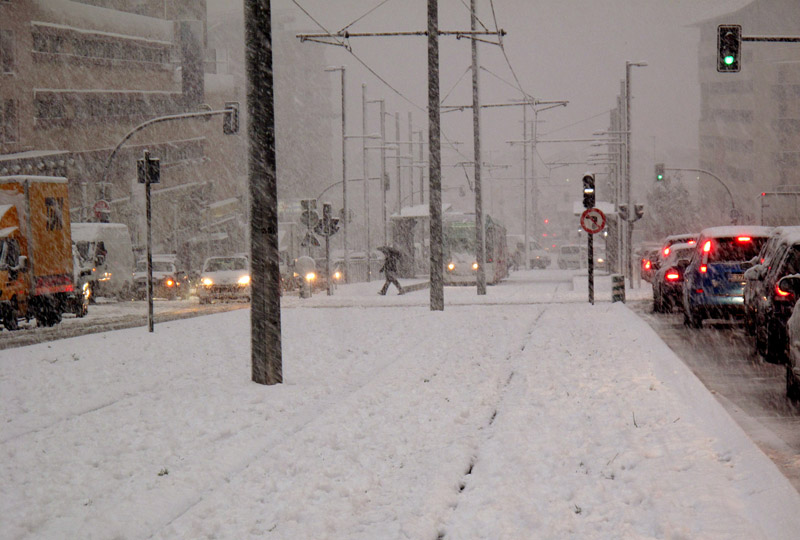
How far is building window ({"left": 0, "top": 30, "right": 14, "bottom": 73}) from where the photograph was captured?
156 feet

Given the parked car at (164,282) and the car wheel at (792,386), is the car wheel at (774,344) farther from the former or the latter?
the parked car at (164,282)

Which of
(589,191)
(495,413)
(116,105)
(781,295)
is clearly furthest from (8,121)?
(495,413)

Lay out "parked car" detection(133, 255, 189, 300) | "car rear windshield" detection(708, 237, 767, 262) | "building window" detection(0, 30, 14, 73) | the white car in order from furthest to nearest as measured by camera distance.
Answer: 1. "building window" detection(0, 30, 14, 73)
2. "parked car" detection(133, 255, 189, 300)
3. the white car
4. "car rear windshield" detection(708, 237, 767, 262)

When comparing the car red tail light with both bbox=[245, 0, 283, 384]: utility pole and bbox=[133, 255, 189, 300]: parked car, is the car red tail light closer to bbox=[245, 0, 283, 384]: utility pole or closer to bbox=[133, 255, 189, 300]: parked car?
bbox=[245, 0, 283, 384]: utility pole

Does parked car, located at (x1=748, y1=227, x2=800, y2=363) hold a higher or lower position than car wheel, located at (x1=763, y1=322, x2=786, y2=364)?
higher

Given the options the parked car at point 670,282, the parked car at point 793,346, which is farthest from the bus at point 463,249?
the parked car at point 793,346

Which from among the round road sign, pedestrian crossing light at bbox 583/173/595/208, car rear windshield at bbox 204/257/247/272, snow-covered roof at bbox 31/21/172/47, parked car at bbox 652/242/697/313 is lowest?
parked car at bbox 652/242/697/313

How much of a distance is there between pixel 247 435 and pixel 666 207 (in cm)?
10295

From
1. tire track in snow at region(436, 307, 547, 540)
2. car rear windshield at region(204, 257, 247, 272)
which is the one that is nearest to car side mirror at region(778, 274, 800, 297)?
tire track in snow at region(436, 307, 547, 540)

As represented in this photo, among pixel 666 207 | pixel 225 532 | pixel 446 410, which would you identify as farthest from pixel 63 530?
pixel 666 207

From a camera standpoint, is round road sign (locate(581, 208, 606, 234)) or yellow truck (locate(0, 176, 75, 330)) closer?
A: yellow truck (locate(0, 176, 75, 330))

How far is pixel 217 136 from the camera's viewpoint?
75375 millimetres

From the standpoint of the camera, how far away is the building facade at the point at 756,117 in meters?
92.4

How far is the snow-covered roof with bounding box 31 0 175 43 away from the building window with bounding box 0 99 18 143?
6231 mm
